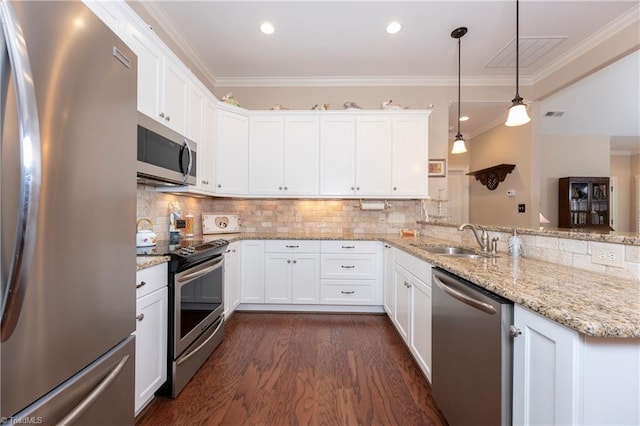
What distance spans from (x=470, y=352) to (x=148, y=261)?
5.36 ft

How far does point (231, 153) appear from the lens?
3094 millimetres

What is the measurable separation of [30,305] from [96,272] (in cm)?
21

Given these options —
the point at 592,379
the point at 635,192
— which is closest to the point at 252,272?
the point at 592,379

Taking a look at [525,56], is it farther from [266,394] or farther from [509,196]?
[266,394]

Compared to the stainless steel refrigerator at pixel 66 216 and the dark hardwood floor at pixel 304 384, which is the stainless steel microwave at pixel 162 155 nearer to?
the stainless steel refrigerator at pixel 66 216

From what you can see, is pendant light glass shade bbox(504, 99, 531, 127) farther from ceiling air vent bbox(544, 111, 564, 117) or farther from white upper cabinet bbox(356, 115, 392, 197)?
ceiling air vent bbox(544, 111, 564, 117)

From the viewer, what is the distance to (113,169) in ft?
3.05

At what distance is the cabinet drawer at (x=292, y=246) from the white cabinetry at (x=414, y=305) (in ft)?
2.99

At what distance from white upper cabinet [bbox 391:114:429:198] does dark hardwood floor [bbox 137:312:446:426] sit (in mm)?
1660

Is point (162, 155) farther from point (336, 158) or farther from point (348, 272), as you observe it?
point (348, 272)

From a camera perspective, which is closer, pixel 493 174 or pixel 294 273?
pixel 294 273

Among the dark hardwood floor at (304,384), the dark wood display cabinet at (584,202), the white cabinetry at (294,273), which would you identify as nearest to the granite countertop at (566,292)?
the dark hardwood floor at (304,384)

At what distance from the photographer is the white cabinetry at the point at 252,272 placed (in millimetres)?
2928

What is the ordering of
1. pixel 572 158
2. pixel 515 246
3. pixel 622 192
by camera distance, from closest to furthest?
pixel 515 246, pixel 572 158, pixel 622 192
